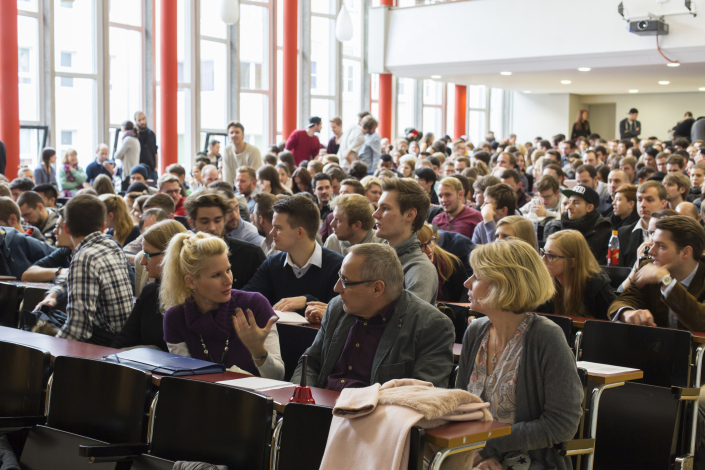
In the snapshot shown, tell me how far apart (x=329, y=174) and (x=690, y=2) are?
21.8 feet

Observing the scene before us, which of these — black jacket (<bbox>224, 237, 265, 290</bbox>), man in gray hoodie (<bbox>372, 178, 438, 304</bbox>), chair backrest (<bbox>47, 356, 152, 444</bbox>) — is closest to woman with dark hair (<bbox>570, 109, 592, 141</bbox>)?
black jacket (<bbox>224, 237, 265, 290</bbox>)

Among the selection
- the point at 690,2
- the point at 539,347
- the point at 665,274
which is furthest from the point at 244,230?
the point at 690,2

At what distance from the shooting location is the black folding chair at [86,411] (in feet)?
8.07

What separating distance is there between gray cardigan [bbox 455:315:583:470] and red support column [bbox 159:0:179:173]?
11.2 meters

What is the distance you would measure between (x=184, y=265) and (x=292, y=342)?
614 mm

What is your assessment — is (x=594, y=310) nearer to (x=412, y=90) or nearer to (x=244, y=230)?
(x=244, y=230)

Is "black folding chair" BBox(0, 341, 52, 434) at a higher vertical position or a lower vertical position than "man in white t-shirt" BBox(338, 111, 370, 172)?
lower

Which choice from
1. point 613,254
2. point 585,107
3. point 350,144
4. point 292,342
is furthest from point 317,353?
point 585,107

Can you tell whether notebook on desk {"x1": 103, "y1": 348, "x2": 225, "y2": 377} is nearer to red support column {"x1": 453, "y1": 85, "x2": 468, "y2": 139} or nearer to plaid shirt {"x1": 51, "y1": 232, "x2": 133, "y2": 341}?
plaid shirt {"x1": 51, "y1": 232, "x2": 133, "y2": 341}

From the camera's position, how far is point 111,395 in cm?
Result: 253

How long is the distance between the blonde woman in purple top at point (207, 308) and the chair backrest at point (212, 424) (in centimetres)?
63

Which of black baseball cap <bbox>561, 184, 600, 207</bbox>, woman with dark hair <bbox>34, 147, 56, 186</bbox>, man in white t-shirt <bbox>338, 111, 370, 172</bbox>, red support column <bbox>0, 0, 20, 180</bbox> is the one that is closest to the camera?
black baseball cap <bbox>561, 184, 600, 207</bbox>

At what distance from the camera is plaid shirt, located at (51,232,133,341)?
11.9 feet

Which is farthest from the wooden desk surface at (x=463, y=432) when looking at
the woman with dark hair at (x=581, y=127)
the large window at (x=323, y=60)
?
the woman with dark hair at (x=581, y=127)
